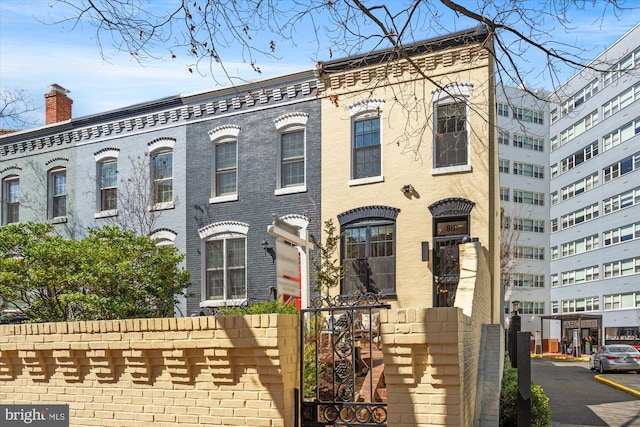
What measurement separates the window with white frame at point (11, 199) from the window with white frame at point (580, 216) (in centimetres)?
4674

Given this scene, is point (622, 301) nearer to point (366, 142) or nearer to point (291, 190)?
point (366, 142)

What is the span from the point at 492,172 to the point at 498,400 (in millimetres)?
8617

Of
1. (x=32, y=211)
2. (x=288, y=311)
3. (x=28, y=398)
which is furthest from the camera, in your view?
(x=32, y=211)

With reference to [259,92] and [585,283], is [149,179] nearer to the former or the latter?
[259,92]

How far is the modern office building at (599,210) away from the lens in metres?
49.6

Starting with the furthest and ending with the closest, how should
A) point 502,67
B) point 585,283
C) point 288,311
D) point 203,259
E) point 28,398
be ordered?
point 585,283, point 203,259, point 288,311, point 502,67, point 28,398

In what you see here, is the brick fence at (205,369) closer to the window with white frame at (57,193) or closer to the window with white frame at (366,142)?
the window with white frame at (366,142)

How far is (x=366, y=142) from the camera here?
17703mm

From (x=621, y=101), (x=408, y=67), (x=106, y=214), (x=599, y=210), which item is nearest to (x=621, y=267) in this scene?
(x=599, y=210)

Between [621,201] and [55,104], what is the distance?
143ft

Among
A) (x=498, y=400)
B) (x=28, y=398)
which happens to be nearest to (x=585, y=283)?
(x=498, y=400)

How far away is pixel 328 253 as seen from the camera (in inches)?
683

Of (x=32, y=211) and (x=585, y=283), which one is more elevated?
(x=32, y=211)

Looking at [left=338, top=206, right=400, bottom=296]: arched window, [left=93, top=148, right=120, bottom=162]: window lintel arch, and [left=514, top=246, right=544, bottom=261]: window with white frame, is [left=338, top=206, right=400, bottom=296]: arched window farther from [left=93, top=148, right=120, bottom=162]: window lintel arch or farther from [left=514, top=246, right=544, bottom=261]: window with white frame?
[left=514, top=246, right=544, bottom=261]: window with white frame
